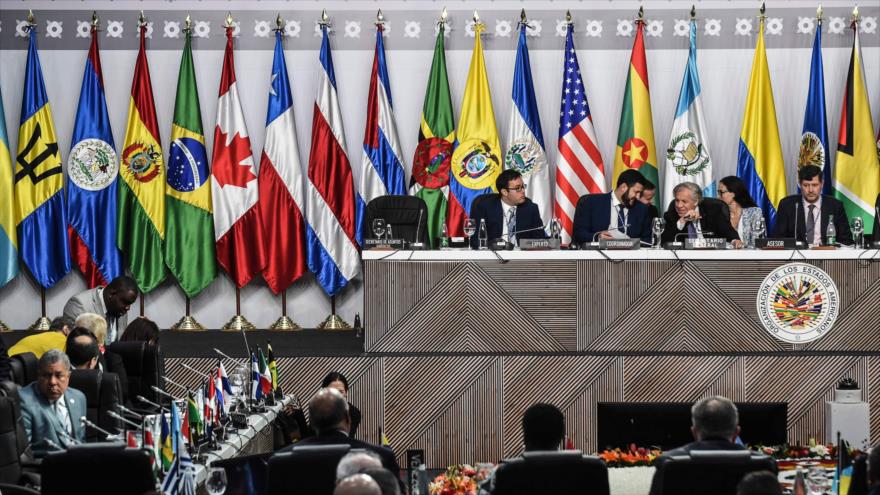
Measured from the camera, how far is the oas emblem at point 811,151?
35.4 feet

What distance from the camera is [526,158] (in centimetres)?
1100

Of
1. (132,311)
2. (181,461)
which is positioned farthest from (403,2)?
(181,461)

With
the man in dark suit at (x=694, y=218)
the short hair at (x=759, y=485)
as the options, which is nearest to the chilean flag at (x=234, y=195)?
the man in dark suit at (x=694, y=218)

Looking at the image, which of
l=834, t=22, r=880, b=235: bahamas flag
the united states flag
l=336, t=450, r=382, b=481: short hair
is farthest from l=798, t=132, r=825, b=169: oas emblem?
l=336, t=450, r=382, b=481: short hair

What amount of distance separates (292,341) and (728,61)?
479cm

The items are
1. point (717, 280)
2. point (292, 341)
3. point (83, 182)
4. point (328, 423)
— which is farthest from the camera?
point (83, 182)

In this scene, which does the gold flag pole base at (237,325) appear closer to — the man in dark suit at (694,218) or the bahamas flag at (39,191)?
the bahamas flag at (39,191)

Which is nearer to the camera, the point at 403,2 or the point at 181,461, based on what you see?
the point at 181,461

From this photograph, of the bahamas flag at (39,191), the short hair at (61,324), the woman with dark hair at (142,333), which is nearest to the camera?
the short hair at (61,324)

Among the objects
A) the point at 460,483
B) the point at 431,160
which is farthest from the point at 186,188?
the point at 460,483

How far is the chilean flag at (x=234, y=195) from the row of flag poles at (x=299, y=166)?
0.01 meters

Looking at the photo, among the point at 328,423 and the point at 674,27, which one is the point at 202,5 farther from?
the point at 328,423

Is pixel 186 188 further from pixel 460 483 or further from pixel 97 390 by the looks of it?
pixel 460 483

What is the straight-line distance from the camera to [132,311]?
11.3 m
